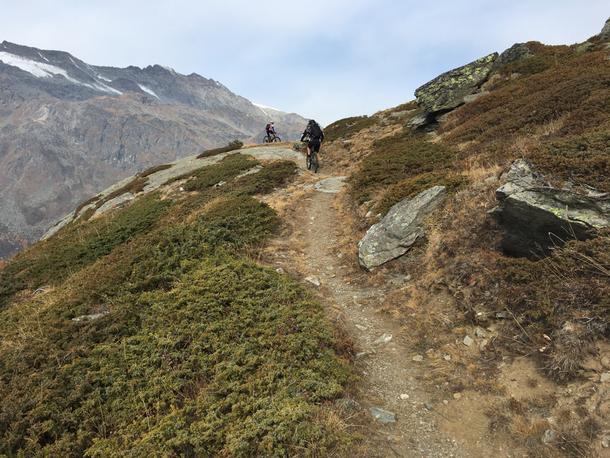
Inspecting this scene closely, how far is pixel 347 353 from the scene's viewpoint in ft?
21.0

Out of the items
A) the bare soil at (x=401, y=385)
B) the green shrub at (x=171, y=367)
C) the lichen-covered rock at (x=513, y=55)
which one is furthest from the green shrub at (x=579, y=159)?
the lichen-covered rock at (x=513, y=55)

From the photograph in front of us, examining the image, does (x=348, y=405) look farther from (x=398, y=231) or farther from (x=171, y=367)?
(x=398, y=231)

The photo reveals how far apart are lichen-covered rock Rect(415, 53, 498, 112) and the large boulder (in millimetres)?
15478

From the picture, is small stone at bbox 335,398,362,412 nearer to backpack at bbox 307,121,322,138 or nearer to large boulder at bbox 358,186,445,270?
large boulder at bbox 358,186,445,270

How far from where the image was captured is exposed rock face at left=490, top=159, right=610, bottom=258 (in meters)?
5.68

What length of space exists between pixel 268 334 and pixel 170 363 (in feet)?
6.58

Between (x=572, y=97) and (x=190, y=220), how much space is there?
1792cm

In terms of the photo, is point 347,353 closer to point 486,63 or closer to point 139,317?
point 139,317

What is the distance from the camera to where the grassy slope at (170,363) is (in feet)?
14.6

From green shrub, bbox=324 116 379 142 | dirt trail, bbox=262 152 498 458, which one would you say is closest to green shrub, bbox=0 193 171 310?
dirt trail, bbox=262 152 498 458

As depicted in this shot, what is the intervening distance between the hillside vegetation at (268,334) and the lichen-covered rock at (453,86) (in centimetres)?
1128

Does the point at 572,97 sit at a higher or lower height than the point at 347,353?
higher

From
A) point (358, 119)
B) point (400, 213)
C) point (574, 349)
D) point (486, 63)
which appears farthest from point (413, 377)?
point (358, 119)

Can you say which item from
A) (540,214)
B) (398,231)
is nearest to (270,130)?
(398,231)
